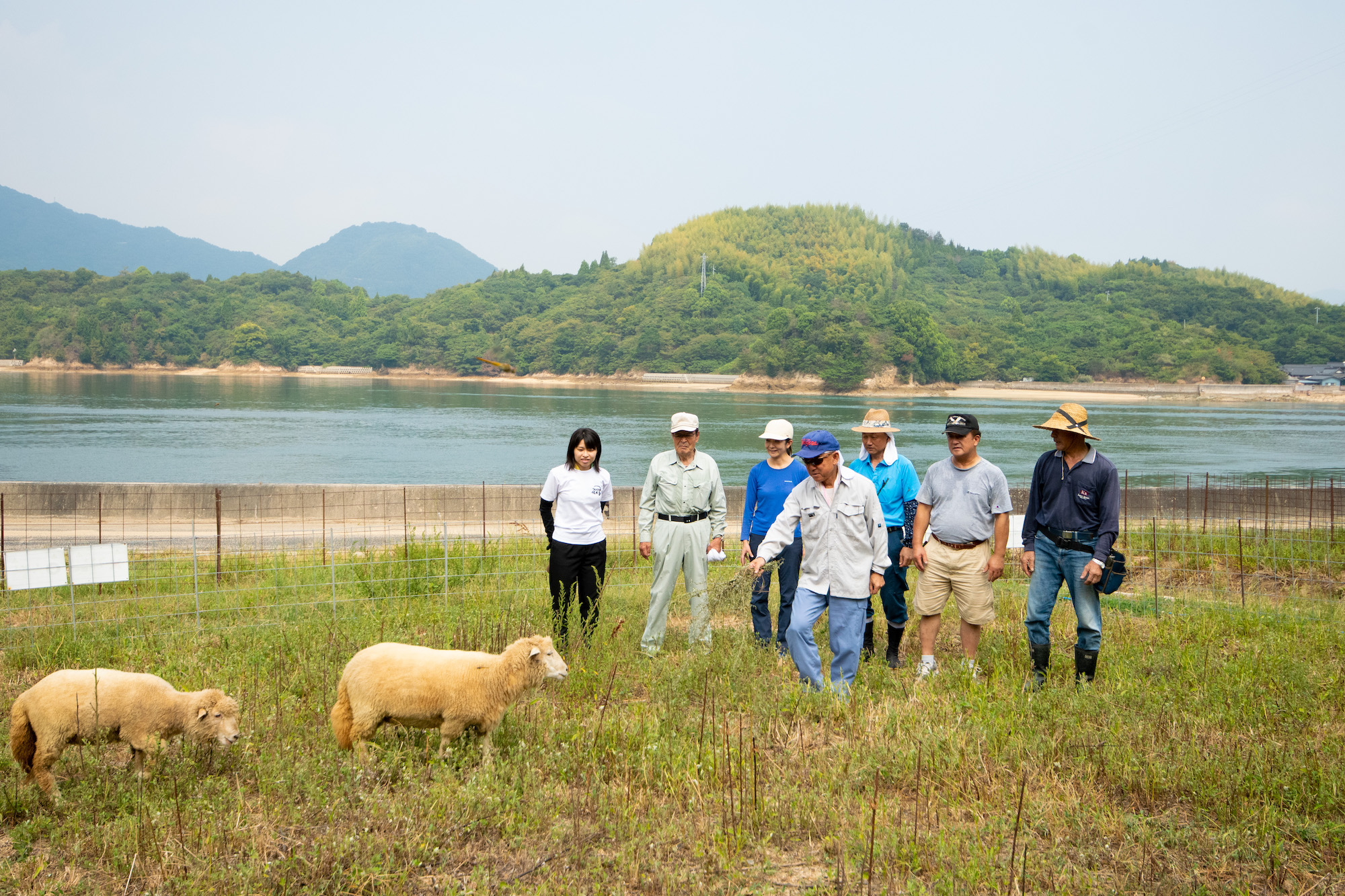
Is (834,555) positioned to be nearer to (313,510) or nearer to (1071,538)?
(1071,538)

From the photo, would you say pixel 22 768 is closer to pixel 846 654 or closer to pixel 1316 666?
pixel 846 654

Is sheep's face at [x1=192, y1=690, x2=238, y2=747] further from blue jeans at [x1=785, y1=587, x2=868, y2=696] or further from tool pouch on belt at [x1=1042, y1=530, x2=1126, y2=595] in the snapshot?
tool pouch on belt at [x1=1042, y1=530, x2=1126, y2=595]

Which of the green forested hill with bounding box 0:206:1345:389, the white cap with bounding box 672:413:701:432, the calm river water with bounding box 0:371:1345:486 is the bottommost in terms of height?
the calm river water with bounding box 0:371:1345:486

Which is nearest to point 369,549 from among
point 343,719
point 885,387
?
point 343,719

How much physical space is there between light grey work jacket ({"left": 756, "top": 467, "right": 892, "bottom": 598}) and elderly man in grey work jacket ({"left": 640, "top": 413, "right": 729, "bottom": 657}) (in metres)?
0.98

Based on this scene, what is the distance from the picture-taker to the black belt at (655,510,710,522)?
539 centimetres

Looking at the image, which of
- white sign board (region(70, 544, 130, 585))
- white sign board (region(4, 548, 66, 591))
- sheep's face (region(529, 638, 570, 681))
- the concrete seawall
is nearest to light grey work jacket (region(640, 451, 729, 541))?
sheep's face (region(529, 638, 570, 681))

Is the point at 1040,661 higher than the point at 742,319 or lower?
lower

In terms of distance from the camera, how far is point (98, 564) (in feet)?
16.0

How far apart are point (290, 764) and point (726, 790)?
1814 mm

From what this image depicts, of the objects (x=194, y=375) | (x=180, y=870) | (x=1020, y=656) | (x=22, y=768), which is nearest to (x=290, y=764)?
(x=180, y=870)

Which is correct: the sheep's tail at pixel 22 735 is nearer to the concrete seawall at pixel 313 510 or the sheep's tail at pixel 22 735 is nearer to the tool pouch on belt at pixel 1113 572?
the tool pouch on belt at pixel 1113 572

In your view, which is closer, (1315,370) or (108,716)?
(108,716)

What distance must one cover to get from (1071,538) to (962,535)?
55 cm
